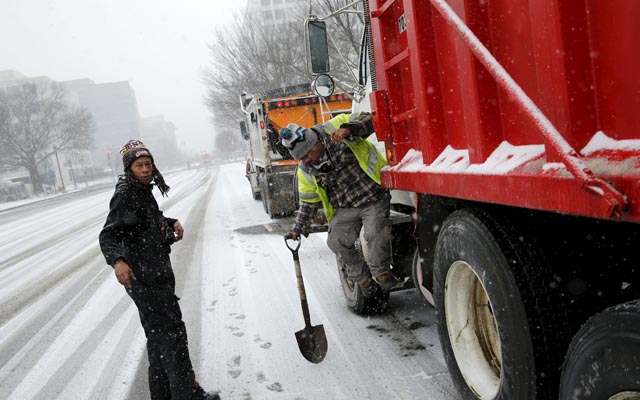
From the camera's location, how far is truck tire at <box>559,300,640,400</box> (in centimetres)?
135

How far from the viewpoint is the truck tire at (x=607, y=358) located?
135 cm

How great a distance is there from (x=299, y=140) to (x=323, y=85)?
107cm

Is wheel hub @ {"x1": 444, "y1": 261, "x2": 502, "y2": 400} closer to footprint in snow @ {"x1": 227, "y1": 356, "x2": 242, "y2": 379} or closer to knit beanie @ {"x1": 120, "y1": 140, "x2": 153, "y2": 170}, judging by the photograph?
footprint in snow @ {"x1": 227, "y1": 356, "x2": 242, "y2": 379}

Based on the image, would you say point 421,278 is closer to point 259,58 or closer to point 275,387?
point 275,387

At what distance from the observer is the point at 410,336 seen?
3859 mm

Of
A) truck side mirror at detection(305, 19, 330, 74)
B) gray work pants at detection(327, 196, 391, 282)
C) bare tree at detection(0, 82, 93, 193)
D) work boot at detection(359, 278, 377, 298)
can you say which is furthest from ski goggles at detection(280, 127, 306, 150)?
bare tree at detection(0, 82, 93, 193)

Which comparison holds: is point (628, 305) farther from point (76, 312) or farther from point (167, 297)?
point (76, 312)

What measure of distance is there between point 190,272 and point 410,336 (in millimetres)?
3942

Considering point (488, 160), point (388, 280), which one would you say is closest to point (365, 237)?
point (388, 280)

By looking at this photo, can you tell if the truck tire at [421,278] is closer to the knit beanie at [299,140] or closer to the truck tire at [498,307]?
the truck tire at [498,307]

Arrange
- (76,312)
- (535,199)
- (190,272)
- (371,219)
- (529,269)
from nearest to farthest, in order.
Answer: (535,199) → (529,269) → (371,219) → (76,312) → (190,272)

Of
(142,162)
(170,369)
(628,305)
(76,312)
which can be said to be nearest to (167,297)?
(170,369)

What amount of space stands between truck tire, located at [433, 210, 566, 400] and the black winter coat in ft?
5.59

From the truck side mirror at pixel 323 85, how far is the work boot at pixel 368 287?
5.62 feet
